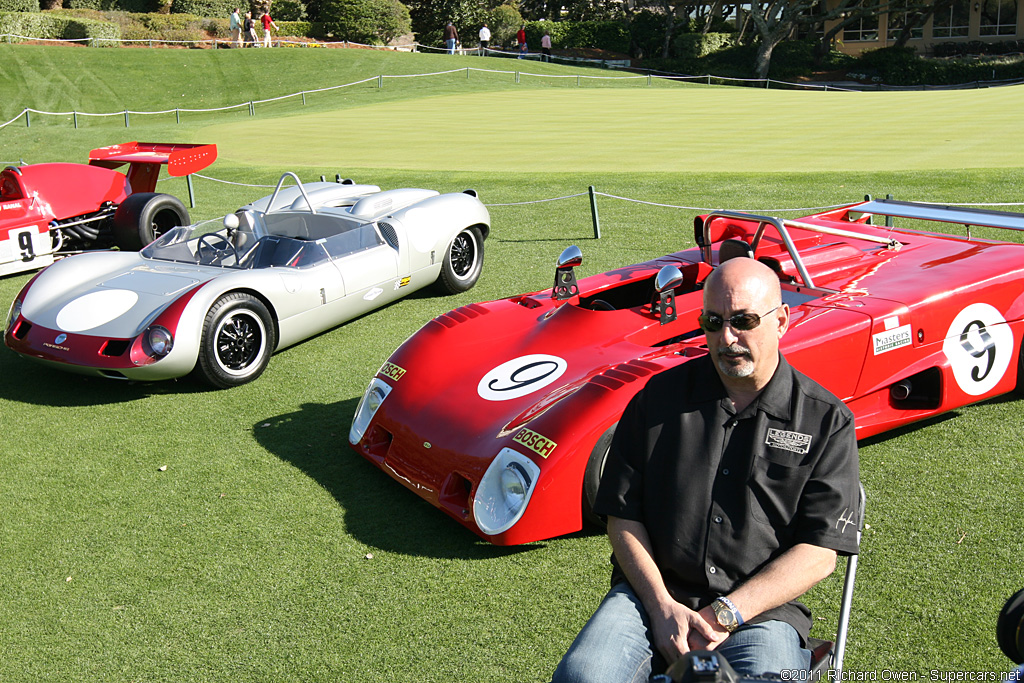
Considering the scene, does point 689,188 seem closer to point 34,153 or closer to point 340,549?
point 340,549

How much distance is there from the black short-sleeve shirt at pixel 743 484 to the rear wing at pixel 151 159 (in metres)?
8.27

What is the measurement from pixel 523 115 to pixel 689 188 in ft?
40.4

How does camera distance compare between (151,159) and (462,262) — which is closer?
(462,262)

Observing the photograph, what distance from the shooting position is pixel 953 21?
148 feet

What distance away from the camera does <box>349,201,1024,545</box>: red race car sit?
4.09 metres

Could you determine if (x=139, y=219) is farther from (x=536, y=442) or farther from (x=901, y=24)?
(x=901, y=24)

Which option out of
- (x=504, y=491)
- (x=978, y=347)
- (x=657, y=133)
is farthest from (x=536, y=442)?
(x=657, y=133)

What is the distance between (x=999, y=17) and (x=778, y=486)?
165ft

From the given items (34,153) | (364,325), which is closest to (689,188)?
(364,325)

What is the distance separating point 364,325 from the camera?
25.5 feet

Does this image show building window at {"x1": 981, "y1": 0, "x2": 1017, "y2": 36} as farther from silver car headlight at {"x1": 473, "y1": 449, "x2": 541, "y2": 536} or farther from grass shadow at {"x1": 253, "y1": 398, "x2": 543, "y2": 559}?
silver car headlight at {"x1": 473, "y1": 449, "x2": 541, "y2": 536}

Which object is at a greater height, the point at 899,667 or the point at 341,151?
the point at 341,151

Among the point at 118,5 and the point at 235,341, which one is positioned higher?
the point at 118,5

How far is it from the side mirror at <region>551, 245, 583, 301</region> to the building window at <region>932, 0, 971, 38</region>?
47.3 meters
